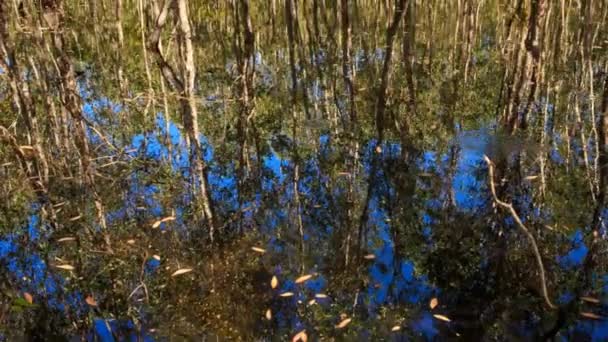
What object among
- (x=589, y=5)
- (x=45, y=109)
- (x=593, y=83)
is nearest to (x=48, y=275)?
(x=45, y=109)

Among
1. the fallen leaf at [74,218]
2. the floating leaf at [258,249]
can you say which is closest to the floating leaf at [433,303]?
the floating leaf at [258,249]

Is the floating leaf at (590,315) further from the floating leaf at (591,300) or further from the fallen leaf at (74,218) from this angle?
the fallen leaf at (74,218)

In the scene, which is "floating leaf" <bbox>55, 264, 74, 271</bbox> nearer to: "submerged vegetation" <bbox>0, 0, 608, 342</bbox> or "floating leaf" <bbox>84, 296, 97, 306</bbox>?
"submerged vegetation" <bbox>0, 0, 608, 342</bbox>

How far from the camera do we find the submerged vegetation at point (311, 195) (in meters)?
3.29

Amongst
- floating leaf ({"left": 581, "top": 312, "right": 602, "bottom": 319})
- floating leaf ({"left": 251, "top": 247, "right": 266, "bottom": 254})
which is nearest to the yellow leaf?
floating leaf ({"left": 251, "top": 247, "right": 266, "bottom": 254})

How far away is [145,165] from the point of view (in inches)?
204

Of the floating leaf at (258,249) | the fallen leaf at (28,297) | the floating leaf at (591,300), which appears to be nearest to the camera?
the floating leaf at (591,300)

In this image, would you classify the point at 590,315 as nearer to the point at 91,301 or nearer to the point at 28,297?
the point at 91,301

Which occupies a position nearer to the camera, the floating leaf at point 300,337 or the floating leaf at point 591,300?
the floating leaf at point 300,337

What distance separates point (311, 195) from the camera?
15.1 ft

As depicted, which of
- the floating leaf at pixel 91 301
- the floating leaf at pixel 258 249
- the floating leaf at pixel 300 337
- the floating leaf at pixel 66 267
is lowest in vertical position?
the floating leaf at pixel 300 337

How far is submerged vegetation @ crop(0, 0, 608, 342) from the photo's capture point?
3285 millimetres

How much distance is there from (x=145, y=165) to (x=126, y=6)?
1153 cm

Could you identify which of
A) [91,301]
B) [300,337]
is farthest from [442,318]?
[91,301]
